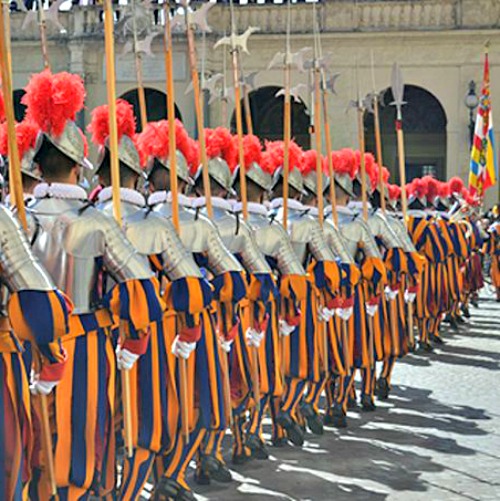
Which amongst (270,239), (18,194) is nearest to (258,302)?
(270,239)

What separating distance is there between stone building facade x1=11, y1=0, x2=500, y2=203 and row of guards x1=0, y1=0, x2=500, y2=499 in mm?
16167

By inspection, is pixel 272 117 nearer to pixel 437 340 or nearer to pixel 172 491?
pixel 437 340

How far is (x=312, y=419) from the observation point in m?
8.60

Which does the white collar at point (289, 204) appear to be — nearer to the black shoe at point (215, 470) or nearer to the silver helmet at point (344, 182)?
the silver helmet at point (344, 182)

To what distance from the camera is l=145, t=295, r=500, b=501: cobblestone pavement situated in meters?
6.89

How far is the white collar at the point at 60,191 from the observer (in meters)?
5.20

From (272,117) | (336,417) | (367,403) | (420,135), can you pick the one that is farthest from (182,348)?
(272,117)

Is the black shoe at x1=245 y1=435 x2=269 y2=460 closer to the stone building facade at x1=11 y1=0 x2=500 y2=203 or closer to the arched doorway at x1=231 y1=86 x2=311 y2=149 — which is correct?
the stone building facade at x1=11 y1=0 x2=500 y2=203

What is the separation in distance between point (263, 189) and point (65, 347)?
299 cm

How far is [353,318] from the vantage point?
366 inches

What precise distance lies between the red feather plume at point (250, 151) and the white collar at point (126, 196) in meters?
1.88

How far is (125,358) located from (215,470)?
1772 millimetres

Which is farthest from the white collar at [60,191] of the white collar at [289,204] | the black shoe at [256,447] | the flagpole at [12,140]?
the white collar at [289,204]

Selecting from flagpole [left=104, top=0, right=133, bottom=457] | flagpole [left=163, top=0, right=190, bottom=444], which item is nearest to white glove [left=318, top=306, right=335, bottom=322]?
flagpole [left=163, top=0, right=190, bottom=444]
